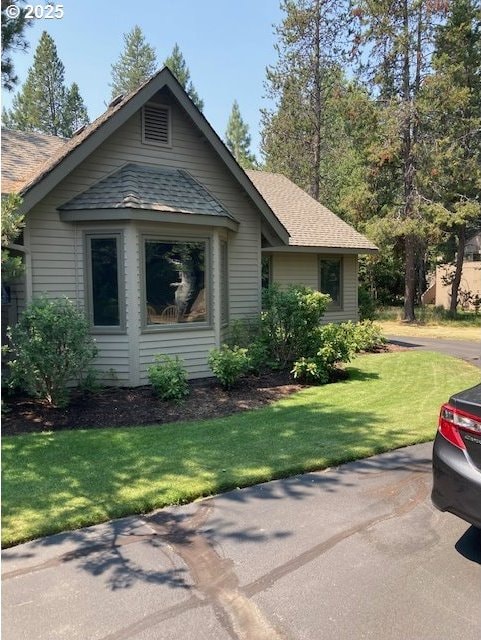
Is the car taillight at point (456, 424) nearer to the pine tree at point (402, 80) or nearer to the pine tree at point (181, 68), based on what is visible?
the pine tree at point (402, 80)

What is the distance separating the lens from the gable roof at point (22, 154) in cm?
959

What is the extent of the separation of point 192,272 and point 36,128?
3319 cm

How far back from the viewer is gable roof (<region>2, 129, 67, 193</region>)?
31.4 feet

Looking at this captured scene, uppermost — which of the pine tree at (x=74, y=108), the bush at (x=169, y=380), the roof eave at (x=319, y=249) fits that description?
the pine tree at (x=74, y=108)

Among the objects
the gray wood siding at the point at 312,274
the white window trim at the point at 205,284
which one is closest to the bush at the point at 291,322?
the white window trim at the point at 205,284

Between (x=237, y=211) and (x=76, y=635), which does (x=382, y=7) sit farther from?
(x=76, y=635)

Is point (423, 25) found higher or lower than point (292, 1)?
lower

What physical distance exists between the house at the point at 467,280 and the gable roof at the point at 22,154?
24.9 meters

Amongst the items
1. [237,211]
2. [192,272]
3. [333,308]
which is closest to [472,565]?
[192,272]

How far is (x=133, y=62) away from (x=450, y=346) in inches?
1389

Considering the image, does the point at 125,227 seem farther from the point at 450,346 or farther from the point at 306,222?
the point at 450,346

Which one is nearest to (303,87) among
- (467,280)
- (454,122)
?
(454,122)

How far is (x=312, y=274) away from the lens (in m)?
15.7

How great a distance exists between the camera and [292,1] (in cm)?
2653
